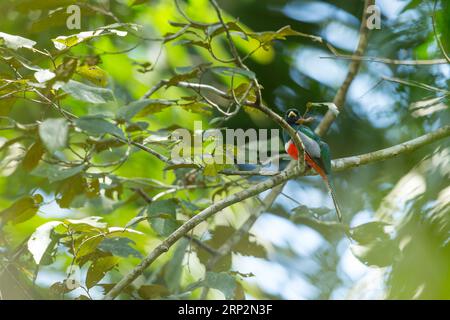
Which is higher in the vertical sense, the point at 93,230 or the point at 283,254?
the point at 93,230

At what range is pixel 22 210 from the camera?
3373mm

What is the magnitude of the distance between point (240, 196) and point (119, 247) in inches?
23.4

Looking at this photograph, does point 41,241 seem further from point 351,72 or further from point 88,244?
point 351,72

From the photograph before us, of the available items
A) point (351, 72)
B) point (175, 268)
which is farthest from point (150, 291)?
point (351, 72)

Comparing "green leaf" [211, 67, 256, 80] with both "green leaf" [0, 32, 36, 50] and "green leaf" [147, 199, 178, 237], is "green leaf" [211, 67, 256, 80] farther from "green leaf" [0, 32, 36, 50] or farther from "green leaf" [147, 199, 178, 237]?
"green leaf" [147, 199, 178, 237]

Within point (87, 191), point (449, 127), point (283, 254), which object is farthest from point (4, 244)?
point (449, 127)

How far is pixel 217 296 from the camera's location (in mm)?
4156

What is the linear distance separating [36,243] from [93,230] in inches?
9.7

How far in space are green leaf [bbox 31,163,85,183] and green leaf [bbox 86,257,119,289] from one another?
16.2 inches

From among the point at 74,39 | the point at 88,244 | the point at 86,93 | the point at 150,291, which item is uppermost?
the point at 74,39

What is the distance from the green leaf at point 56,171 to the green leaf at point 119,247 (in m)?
0.35

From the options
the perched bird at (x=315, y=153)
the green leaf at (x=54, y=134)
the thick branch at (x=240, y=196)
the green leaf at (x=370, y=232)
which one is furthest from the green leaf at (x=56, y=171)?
the green leaf at (x=370, y=232)

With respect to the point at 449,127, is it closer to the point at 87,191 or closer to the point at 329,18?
the point at 329,18

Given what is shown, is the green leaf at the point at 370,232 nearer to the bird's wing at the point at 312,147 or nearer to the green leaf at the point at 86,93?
the bird's wing at the point at 312,147
